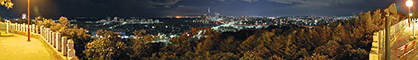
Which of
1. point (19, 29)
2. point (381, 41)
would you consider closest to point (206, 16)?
point (19, 29)

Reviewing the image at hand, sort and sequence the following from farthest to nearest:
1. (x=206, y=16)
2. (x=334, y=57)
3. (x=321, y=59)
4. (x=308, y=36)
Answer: (x=206, y=16) → (x=308, y=36) → (x=334, y=57) → (x=321, y=59)

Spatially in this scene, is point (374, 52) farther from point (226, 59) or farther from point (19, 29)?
point (19, 29)

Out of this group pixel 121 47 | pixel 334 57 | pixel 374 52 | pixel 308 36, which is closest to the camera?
pixel 374 52

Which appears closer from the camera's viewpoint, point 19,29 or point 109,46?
point 109,46

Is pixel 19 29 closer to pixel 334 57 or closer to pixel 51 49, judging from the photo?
pixel 51 49

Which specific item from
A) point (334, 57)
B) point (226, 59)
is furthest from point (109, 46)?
point (334, 57)

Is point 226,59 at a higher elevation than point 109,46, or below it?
below


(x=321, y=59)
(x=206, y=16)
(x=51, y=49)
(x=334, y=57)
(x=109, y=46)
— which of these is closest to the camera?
(x=321, y=59)

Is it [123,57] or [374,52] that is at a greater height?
[374,52]

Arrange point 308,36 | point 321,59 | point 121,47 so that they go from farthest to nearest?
point 308,36 → point 121,47 → point 321,59
